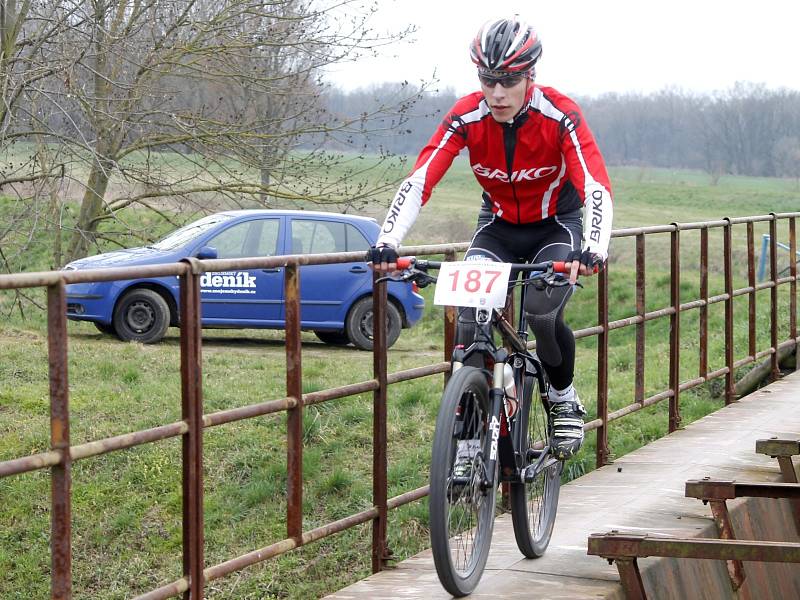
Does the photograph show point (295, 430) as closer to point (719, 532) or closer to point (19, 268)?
point (719, 532)

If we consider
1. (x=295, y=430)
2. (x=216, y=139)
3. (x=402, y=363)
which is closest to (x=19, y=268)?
(x=216, y=139)

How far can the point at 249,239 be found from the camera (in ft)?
52.0

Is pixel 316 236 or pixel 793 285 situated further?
pixel 316 236

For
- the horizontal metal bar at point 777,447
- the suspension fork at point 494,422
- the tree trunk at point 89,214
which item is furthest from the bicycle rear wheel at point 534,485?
the tree trunk at point 89,214

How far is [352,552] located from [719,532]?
3.66m

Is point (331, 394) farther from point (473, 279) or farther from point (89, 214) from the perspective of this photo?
point (89, 214)

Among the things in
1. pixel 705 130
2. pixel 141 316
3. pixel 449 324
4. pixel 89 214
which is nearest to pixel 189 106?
pixel 89 214

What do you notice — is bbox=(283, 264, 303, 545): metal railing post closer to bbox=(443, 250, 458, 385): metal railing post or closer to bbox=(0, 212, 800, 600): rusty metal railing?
bbox=(0, 212, 800, 600): rusty metal railing

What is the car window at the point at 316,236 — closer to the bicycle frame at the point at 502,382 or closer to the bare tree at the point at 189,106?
the bare tree at the point at 189,106

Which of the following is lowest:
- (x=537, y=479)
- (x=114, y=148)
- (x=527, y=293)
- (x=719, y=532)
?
(x=719, y=532)

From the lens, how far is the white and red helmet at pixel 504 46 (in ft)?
15.1

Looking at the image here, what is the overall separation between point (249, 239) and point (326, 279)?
3.74 ft

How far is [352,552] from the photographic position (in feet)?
30.1

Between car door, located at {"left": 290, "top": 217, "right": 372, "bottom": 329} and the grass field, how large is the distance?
475mm
